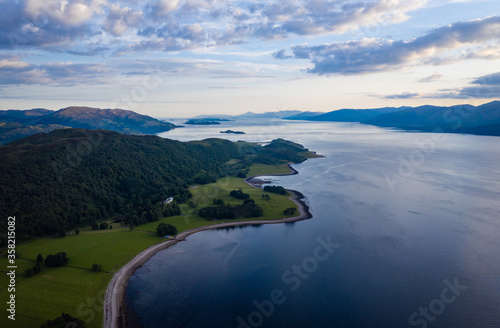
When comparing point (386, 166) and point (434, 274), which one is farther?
point (386, 166)

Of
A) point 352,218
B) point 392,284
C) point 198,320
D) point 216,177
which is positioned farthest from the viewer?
point 216,177

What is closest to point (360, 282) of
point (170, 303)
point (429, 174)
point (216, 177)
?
point (170, 303)

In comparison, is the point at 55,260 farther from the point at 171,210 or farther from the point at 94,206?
the point at 171,210

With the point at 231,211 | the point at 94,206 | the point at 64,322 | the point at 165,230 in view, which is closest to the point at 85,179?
the point at 94,206

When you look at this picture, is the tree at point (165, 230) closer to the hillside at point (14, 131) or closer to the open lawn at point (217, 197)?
the open lawn at point (217, 197)

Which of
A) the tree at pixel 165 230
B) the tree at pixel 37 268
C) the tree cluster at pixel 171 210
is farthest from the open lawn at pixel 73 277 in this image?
the tree cluster at pixel 171 210

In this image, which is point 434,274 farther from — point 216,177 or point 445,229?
point 216,177
